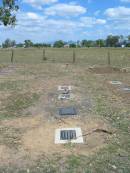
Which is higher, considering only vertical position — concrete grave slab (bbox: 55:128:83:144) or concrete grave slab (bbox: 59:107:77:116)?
concrete grave slab (bbox: 59:107:77:116)

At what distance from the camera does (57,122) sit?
23.3 ft

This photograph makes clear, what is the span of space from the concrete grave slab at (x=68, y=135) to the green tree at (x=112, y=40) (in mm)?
62047

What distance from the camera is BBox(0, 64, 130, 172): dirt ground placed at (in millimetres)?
5461

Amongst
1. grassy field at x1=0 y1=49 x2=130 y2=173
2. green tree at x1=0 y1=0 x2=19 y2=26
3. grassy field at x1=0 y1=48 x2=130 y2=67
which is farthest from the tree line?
grassy field at x1=0 y1=49 x2=130 y2=173

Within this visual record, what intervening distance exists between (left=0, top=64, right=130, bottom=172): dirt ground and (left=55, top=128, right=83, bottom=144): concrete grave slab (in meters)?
0.09

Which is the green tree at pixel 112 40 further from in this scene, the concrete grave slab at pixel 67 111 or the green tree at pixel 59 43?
the concrete grave slab at pixel 67 111

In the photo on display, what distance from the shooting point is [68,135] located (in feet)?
20.3

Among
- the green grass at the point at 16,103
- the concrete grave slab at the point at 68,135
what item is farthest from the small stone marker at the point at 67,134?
the green grass at the point at 16,103

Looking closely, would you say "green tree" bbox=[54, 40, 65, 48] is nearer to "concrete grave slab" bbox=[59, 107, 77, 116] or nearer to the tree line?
the tree line

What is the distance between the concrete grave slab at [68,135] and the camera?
5910mm

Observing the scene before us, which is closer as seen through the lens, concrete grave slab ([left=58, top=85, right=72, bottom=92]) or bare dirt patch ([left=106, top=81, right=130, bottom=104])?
bare dirt patch ([left=106, top=81, right=130, bottom=104])

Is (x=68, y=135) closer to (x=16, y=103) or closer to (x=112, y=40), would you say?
(x=16, y=103)

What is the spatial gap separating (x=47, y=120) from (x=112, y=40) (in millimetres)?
62954

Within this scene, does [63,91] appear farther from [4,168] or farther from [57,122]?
[4,168]
